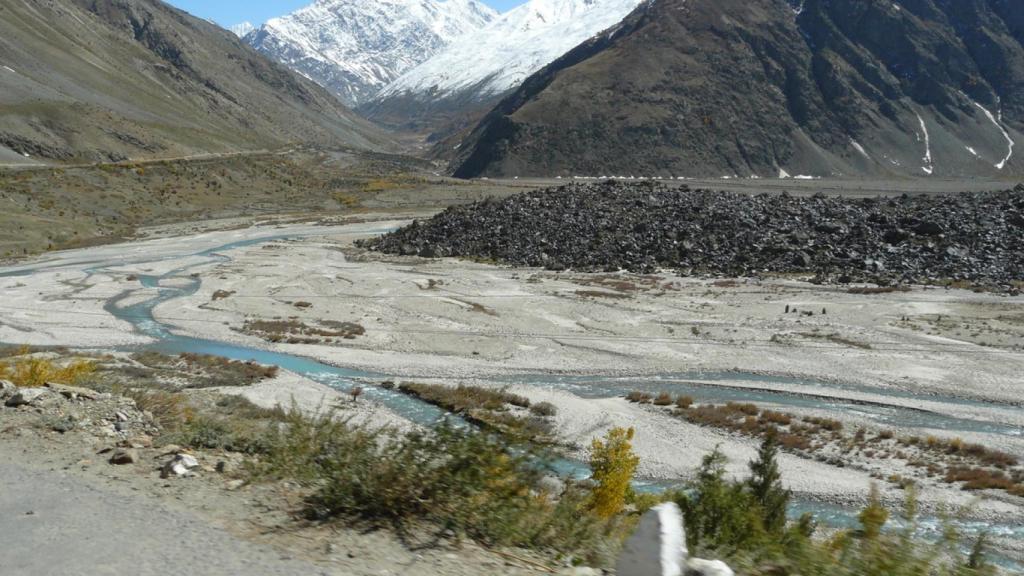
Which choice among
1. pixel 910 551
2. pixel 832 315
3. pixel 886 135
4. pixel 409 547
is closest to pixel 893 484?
pixel 910 551

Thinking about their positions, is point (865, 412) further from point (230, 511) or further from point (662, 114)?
point (662, 114)

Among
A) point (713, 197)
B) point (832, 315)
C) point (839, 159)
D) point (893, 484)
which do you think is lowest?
point (893, 484)

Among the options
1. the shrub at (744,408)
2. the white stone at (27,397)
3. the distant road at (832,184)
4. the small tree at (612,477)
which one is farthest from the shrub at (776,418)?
the distant road at (832,184)

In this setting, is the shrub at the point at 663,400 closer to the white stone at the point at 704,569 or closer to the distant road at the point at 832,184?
the white stone at the point at 704,569

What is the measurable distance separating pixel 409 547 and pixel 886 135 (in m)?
222

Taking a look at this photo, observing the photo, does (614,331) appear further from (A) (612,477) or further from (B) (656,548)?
(B) (656,548)

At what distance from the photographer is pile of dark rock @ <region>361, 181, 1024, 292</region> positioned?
59969 millimetres

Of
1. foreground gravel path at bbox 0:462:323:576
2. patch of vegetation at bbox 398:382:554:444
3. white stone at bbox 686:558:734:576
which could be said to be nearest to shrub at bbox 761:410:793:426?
patch of vegetation at bbox 398:382:554:444

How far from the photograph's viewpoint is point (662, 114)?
18812 centimetres

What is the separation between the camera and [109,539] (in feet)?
23.0

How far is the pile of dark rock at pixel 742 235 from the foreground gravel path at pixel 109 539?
2182 inches

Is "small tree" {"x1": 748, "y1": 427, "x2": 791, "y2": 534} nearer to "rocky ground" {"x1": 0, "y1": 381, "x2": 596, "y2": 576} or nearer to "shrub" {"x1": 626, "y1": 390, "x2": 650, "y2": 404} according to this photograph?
"rocky ground" {"x1": 0, "y1": 381, "x2": 596, "y2": 576}

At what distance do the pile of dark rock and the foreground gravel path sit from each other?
55.4 meters

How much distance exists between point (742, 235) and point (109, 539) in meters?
65.8
